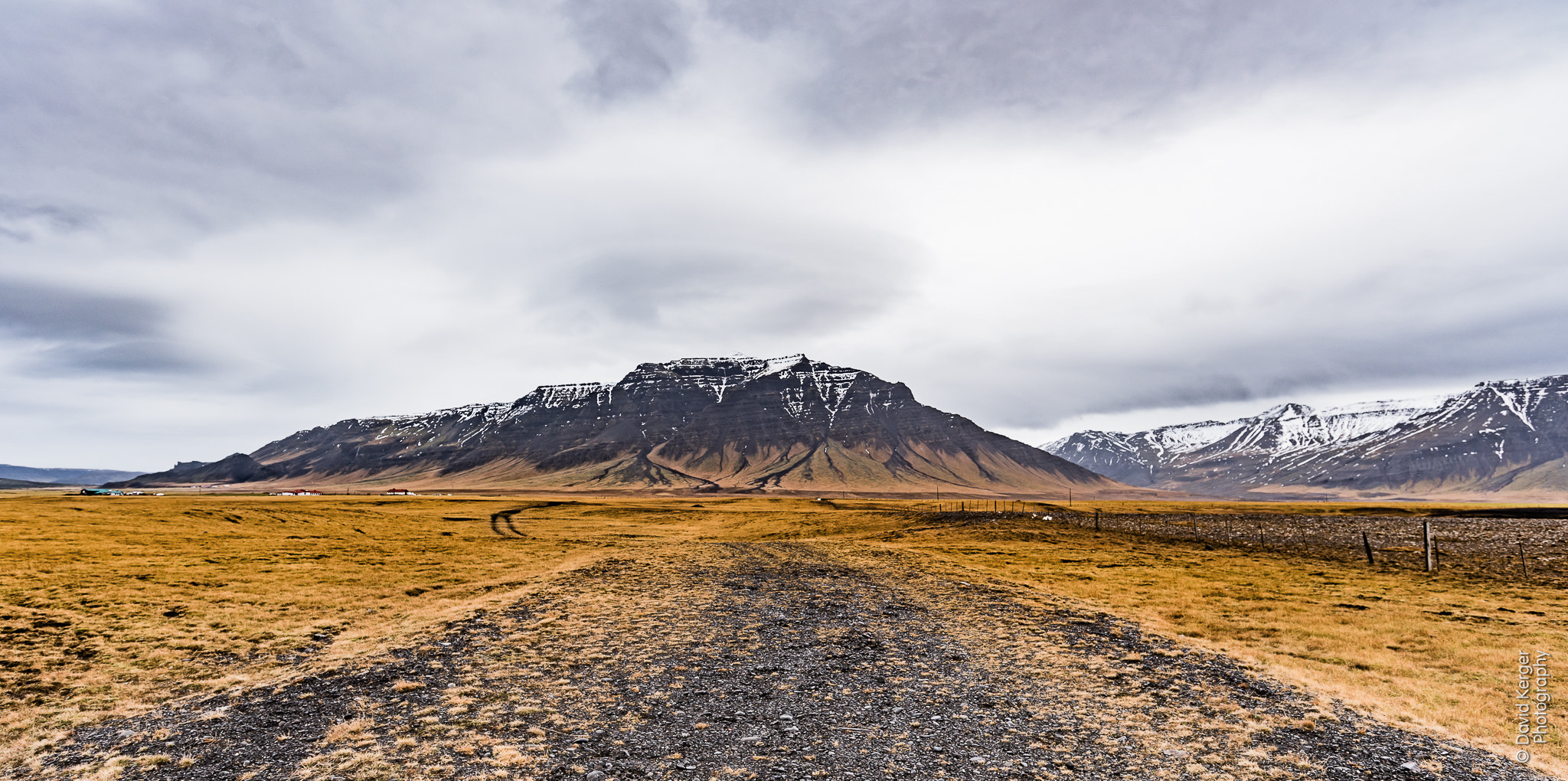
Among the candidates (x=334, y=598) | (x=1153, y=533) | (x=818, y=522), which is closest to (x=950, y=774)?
(x=334, y=598)

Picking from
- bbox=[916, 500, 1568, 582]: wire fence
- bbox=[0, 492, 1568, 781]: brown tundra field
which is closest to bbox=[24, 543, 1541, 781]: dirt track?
bbox=[0, 492, 1568, 781]: brown tundra field

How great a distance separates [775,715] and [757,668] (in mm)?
3992

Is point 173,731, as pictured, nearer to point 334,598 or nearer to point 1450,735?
point 334,598

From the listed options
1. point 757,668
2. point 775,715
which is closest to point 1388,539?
point 757,668

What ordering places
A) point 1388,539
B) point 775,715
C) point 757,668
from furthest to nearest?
point 1388,539
point 757,668
point 775,715

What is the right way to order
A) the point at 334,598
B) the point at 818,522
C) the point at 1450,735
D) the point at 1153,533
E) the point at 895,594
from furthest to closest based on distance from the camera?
the point at 818,522 < the point at 1153,533 < the point at 895,594 < the point at 334,598 < the point at 1450,735

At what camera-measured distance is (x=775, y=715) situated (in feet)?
43.6

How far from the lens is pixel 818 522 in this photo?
92125 millimetres

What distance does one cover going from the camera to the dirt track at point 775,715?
35.2 feet

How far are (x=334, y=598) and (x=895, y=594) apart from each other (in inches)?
966

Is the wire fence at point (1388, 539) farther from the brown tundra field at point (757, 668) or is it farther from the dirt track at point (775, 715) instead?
the dirt track at point (775, 715)

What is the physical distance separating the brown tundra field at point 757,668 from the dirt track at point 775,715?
0.28 ft

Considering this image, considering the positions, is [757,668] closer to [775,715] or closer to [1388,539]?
[775,715]

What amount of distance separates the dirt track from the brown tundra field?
0.28 feet
